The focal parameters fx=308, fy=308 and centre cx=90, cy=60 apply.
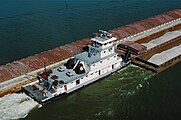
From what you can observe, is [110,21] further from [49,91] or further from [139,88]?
[49,91]

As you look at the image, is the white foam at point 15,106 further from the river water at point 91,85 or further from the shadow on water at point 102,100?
the shadow on water at point 102,100

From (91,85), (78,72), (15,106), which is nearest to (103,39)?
(78,72)

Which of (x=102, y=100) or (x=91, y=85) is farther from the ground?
(x=91, y=85)

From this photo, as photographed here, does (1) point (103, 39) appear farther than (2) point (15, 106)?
Yes

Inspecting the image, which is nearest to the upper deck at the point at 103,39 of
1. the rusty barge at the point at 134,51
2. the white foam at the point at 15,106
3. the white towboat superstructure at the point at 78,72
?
the white towboat superstructure at the point at 78,72

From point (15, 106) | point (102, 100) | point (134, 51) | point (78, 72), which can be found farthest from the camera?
point (134, 51)

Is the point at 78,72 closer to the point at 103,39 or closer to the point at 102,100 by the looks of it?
the point at 102,100

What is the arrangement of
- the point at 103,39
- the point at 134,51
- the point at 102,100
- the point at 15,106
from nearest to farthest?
1. the point at 15,106
2. the point at 102,100
3. the point at 103,39
4. the point at 134,51

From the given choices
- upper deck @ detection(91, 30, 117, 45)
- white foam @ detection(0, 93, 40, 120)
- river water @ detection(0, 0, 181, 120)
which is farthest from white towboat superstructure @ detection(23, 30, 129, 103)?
river water @ detection(0, 0, 181, 120)

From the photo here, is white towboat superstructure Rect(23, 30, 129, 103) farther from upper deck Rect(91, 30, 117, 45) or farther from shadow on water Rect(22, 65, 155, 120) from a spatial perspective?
shadow on water Rect(22, 65, 155, 120)
